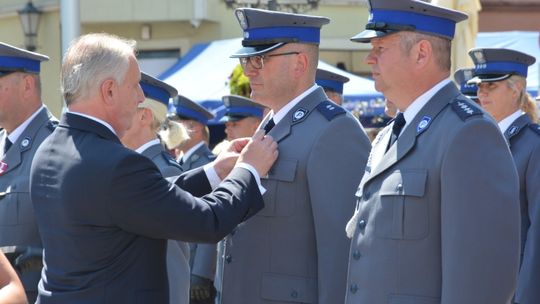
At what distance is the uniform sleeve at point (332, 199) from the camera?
439 centimetres

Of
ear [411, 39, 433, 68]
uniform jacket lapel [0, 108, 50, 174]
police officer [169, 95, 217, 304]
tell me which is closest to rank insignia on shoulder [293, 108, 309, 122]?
ear [411, 39, 433, 68]

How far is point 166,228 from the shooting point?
3.93 meters

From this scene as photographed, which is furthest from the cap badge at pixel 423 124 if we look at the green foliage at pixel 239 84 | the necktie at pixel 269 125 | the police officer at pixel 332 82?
the green foliage at pixel 239 84

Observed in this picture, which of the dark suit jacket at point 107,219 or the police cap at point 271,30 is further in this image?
the police cap at point 271,30

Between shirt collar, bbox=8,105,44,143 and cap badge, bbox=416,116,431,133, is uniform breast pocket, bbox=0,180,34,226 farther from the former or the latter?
cap badge, bbox=416,116,431,133

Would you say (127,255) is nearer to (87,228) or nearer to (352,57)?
(87,228)

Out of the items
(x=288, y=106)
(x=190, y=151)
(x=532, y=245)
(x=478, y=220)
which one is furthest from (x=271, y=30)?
(x=190, y=151)

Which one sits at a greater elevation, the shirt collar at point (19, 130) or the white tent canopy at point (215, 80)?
the shirt collar at point (19, 130)

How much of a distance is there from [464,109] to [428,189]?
12.2 inches

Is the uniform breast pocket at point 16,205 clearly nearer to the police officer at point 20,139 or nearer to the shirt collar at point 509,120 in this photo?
the police officer at point 20,139

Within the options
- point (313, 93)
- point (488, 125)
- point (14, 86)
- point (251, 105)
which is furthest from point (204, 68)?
point (488, 125)

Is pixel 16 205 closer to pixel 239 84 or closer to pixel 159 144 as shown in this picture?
pixel 159 144

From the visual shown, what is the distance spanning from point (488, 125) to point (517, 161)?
2.37 m

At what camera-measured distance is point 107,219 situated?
388cm
